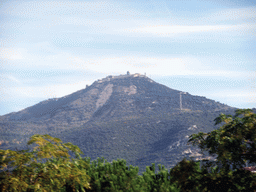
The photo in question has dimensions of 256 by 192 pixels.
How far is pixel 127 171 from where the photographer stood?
895cm

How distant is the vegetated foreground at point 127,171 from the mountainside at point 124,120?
7987 cm

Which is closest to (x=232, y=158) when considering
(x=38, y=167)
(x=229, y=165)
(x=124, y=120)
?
(x=229, y=165)

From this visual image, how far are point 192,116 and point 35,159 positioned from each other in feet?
364

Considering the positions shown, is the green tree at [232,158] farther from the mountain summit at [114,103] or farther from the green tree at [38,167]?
the mountain summit at [114,103]

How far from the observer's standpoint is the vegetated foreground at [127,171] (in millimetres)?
7406

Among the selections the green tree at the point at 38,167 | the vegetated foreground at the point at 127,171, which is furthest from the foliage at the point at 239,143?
the green tree at the point at 38,167

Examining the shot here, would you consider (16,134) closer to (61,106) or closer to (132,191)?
(61,106)

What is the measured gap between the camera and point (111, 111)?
137 metres

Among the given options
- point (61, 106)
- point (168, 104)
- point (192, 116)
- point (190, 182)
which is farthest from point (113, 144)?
point (190, 182)

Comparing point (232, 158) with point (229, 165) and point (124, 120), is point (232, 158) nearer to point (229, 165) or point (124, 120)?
point (229, 165)

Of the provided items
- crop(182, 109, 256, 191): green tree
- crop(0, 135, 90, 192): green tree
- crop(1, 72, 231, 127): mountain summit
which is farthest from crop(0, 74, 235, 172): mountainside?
crop(0, 135, 90, 192): green tree

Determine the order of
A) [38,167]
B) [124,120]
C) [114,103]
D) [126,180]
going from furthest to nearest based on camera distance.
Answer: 1. [114,103]
2. [124,120]
3. [126,180]
4. [38,167]

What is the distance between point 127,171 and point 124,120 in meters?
114

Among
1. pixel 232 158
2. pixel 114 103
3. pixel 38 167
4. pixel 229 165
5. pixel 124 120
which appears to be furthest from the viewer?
pixel 114 103
